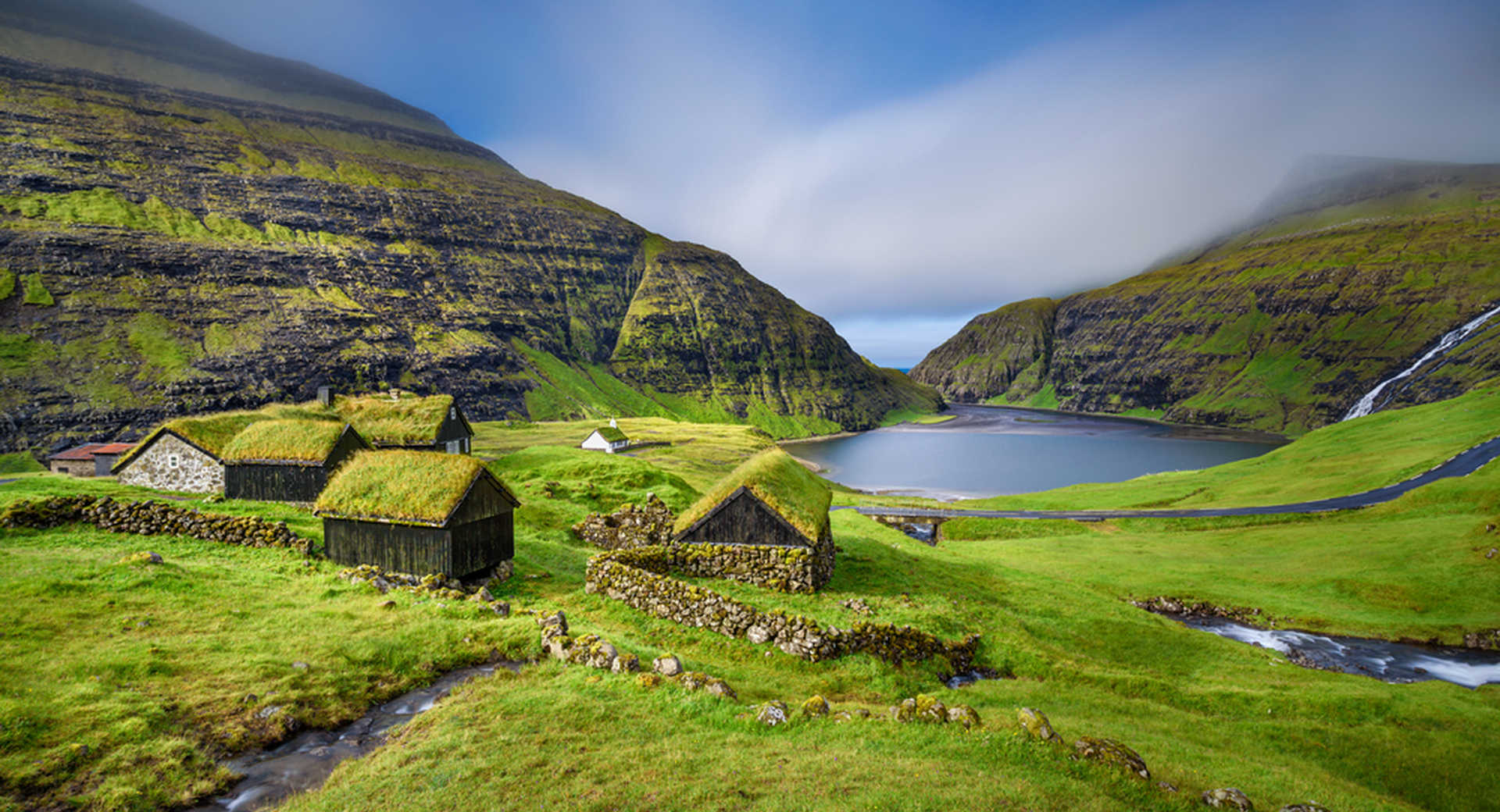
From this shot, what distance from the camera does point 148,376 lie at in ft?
408

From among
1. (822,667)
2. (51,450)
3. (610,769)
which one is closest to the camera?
(610,769)

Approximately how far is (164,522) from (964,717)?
30431mm

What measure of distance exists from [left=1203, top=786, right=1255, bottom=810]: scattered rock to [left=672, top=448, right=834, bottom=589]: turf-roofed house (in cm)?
1455

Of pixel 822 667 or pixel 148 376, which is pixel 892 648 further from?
pixel 148 376

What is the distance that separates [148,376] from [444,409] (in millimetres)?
122609

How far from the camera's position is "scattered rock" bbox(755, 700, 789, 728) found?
12406 millimetres

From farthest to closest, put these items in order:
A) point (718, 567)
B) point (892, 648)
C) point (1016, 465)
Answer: point (1016, 465), point (718, 567), point (892, 648)

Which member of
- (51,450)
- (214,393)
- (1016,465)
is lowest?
(1016,465)

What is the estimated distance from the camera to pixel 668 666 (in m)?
14.3

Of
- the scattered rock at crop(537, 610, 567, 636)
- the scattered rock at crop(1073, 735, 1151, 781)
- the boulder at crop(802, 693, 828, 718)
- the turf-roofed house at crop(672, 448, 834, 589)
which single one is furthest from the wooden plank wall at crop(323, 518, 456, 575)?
the scattered rock at crop(1073, 735, 1151, 781)

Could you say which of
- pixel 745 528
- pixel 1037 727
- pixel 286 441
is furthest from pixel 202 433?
pixel 1037 727

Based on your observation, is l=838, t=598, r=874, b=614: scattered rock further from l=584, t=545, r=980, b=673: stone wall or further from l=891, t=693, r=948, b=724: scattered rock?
l=891, t=693, r=948, b=724: scattered rock

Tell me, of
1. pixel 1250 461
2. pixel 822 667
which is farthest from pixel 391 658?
pixel 1250 461

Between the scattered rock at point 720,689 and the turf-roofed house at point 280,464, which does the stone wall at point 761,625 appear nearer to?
the scattered rock at point 720,689
